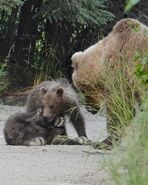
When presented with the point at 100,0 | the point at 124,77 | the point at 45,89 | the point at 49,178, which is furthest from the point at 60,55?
the point at 49,178

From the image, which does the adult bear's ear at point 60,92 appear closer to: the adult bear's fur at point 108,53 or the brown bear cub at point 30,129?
the adult bear's fur at point 108,53

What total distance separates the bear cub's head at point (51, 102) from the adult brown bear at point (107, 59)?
30 cm

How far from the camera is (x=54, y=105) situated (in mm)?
10484

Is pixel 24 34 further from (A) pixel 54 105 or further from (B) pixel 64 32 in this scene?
(A) pixel 54 105

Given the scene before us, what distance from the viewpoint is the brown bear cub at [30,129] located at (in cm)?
1027

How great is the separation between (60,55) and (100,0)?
9.51 feet

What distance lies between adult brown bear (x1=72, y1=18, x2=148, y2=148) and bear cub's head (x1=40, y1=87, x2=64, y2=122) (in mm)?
297

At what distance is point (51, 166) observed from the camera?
316 inches

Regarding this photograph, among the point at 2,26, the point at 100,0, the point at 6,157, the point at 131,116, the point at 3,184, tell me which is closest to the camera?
the point at 3,184

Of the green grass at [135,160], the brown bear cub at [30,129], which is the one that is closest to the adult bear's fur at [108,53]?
the brown bear cub at [30,129]

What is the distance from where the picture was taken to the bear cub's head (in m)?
10.4

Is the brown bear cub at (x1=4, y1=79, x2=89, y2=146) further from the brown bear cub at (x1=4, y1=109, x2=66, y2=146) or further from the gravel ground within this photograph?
the gravel ground

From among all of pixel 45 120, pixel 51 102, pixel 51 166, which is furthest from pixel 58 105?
pixel 51 166

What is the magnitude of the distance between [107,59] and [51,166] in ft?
7.95
